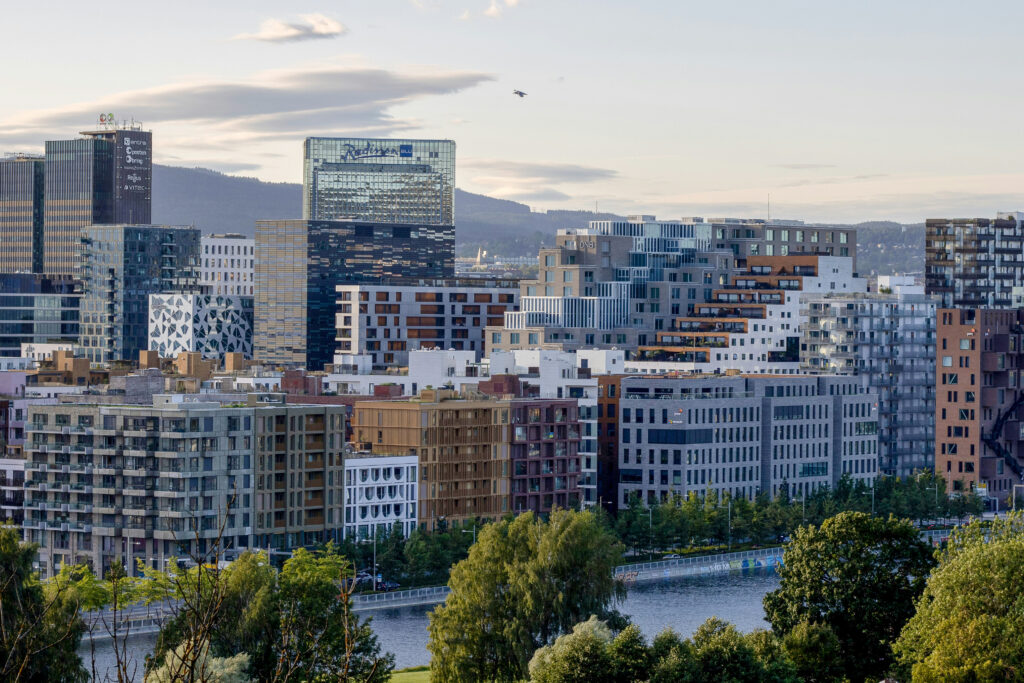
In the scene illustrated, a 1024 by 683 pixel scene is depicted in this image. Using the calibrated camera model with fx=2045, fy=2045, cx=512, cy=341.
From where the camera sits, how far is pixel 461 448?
629ft

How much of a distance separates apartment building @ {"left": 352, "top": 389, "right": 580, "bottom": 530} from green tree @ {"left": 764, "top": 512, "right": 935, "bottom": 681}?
7956cm

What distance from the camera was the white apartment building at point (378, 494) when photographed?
17599 cm

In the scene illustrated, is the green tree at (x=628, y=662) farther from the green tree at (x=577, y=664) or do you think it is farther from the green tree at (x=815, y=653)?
the green tree at (x=815, y=653)

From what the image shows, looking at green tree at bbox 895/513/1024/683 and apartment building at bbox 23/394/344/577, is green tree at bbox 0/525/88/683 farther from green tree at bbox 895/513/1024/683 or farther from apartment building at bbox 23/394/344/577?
apartment building at bbox 23/394/344/577

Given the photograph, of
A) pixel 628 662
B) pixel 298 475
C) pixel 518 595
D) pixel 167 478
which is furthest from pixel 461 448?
pixel 628 662

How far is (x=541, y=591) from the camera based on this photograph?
11956 centimetres

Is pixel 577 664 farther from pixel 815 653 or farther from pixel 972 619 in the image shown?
pixel 972 619

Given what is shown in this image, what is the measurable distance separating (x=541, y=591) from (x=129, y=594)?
100ft

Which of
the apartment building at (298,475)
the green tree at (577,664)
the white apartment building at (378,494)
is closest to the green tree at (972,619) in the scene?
the green tree at (577,664)

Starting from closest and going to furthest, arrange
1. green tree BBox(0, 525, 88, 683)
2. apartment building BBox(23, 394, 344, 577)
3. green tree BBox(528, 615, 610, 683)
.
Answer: green tree BBox(528, 615, 610, 683)
green tree BBox(0, 525, 88, 683)
apartment building BBox(23, 394, 344, 577)

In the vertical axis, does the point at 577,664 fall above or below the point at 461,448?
below

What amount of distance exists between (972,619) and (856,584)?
1386cm

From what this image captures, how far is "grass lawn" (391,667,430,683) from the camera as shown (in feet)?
393

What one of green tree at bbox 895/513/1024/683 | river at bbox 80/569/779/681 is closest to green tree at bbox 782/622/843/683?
green tree at bbox 895/513/1024/683
